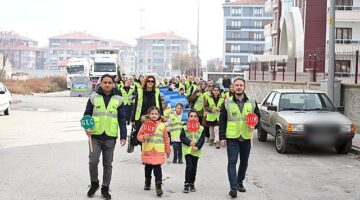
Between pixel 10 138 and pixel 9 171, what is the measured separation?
18.9ft

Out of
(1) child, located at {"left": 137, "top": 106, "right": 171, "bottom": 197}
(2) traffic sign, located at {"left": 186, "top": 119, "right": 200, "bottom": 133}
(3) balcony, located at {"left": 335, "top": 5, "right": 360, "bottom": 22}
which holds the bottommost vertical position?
(1) child, located at {"left": 137, "top": 106, "right": 171, "bottom": 197}

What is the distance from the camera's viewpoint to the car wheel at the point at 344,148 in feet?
41.8

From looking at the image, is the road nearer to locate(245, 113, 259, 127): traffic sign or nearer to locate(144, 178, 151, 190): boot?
locate(144, 178, 151, 190): boot

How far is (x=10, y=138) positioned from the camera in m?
15.2

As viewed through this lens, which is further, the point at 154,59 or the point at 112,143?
the point at 154,59

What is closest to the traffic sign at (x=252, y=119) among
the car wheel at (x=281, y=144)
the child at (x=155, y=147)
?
the child at (x=155, y=147)

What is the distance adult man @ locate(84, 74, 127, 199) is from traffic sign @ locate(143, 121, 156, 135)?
0.47 metres

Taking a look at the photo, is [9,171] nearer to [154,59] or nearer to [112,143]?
[112,143]

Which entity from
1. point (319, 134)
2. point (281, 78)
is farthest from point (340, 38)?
point (319, 134)

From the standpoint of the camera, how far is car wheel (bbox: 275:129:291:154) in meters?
12.6

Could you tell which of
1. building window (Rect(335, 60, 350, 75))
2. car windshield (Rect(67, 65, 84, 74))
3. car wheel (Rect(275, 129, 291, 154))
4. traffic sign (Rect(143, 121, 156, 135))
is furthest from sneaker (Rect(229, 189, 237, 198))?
car windshield (Rect(67, 65, 84, 74))

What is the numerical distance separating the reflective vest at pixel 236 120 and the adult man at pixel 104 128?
1.59 metres

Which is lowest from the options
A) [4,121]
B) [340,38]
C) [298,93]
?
[4,121]

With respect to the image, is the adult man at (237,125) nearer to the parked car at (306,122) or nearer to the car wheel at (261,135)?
the parked car at (306,122)
